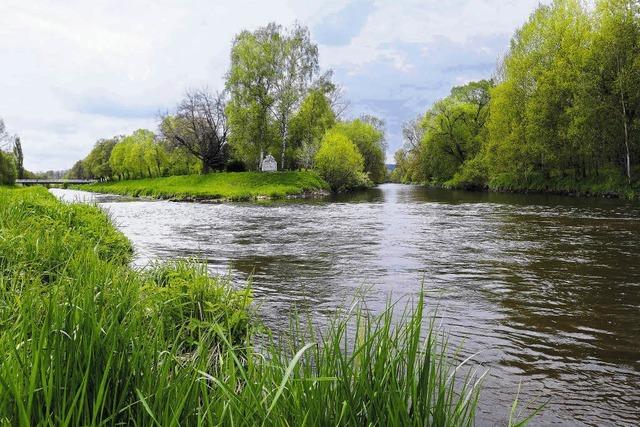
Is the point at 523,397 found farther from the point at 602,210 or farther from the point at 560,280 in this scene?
the point at 602,210

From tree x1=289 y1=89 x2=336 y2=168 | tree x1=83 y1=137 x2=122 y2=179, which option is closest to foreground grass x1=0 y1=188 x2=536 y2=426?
tree x1=289 y1=89 x2=336 y2=168

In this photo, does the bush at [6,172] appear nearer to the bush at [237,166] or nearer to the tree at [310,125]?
the bush at [237,166]

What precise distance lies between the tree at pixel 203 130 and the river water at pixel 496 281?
51.9 metres

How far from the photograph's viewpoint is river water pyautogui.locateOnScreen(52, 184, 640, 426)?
5.41m

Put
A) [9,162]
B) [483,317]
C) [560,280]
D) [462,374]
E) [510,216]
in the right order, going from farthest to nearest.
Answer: [9,162]
[510,216]
[560,280]
[483,317]
[462,374]

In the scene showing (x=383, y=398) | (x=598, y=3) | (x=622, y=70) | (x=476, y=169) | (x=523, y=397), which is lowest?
(x=523, y=397)

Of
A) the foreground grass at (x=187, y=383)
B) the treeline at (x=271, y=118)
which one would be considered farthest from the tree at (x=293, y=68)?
the foreground grass at (x=187, y=383)

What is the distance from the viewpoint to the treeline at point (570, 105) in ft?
119

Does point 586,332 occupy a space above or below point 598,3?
below

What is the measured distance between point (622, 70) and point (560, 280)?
32432mm

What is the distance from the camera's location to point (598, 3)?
→ 39219 millimetres

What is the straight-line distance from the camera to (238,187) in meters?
54.7

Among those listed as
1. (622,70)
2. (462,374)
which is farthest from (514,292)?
(622,70)

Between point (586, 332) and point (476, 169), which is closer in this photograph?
point (586, 332)
